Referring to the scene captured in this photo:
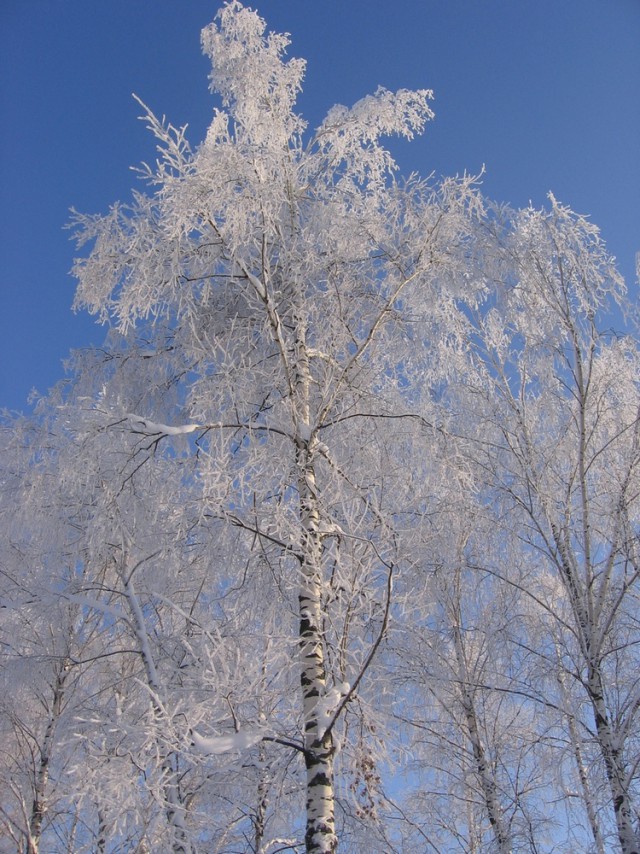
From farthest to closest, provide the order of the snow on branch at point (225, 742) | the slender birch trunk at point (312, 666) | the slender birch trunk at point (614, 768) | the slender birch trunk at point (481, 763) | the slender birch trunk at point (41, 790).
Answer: the slender birch trunk at point (41, 790) < the slender birch trunk at point (481, 763) < the slender birch trunk at point (614, 768) < the slender birch trunk at point (312, 666) < the snow on branch at point (225, 742)

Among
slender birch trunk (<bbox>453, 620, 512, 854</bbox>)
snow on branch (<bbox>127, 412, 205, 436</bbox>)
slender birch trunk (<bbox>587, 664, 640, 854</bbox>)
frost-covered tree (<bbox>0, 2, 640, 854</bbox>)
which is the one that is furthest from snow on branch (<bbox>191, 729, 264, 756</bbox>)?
slender birch trunk (<bbox>453, 620, 512, 854</bbox>)

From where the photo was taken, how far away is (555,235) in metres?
6.14

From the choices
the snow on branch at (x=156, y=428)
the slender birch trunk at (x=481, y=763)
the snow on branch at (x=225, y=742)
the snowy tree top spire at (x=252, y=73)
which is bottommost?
the snow on branch at (x=225, y=742)

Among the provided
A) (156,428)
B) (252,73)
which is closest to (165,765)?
(156,428)

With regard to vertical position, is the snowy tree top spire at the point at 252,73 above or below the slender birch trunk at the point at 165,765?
above

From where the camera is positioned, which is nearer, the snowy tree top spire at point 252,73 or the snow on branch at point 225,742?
the snow on branch at point 225,742

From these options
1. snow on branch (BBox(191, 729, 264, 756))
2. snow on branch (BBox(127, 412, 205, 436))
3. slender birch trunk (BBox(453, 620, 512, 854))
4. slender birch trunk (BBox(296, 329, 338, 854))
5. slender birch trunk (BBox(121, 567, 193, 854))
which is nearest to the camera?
snow on branch (BBox(191, 729, 264, 756))

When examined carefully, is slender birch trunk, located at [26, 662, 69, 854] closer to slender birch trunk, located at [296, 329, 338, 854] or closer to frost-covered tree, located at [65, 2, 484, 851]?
frost-covered tree, located at [65, 2, 484, 851]

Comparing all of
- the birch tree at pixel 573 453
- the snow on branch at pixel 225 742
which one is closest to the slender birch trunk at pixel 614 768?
the birch tree at pixel 573 453

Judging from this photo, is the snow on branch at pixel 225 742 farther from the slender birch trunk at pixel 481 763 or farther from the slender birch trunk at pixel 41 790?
the slender birch trunk at pixel 41 790

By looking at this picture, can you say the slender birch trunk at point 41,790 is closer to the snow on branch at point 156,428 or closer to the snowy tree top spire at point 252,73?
the snow on branch at point 156,428

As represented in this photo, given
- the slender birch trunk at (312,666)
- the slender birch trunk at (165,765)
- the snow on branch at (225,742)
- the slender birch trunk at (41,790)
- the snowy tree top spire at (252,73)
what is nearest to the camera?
the snow on branch at (225,742)

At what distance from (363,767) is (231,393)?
8.33 feet

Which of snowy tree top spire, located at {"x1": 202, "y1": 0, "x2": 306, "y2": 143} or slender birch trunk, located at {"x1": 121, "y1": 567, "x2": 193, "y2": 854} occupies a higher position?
snowy tree top spire, located at {"x1": 202, "y1": 0, "x2": 306, "y2": 143}
